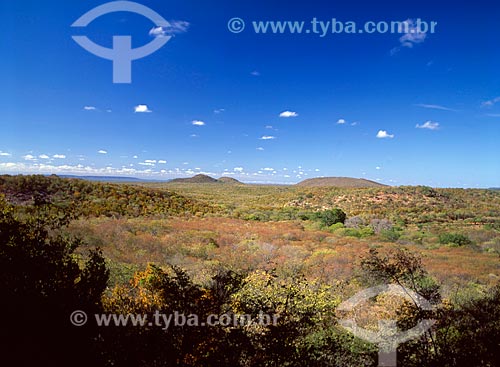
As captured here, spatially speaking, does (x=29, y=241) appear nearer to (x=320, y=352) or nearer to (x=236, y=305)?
(x=236, y=305)

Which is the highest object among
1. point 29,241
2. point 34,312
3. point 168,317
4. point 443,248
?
point 29,241

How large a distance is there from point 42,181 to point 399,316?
3202 cm

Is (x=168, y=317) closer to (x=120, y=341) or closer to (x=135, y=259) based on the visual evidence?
(x=120, y=341)

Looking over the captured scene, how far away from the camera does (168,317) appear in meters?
6.57

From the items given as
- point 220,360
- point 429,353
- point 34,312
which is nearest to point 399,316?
point 429,353

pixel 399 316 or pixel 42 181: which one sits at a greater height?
pixel 42 181

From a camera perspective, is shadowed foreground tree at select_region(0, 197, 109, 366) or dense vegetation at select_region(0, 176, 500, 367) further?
dense vegetation at select_region(0, 176, 500, 367)

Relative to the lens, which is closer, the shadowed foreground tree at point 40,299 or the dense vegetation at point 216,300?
the shadowed foreground tree at point 40,299

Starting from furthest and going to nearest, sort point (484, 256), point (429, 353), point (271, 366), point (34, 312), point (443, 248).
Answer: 1. point (443, 248)
2. point (484, 256)
3. point (429, 353)
4. point (271, 366)
5. point (34, 312)

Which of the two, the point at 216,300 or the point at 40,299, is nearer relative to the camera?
the point at 40,299

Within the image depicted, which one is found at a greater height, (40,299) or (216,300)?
(40,299)

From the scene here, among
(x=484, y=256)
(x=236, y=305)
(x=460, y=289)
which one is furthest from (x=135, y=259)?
(x=484, y=256)

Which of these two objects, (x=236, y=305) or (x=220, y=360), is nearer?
(x=220, y=360)

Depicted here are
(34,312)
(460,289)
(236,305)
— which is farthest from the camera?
(460,289)
